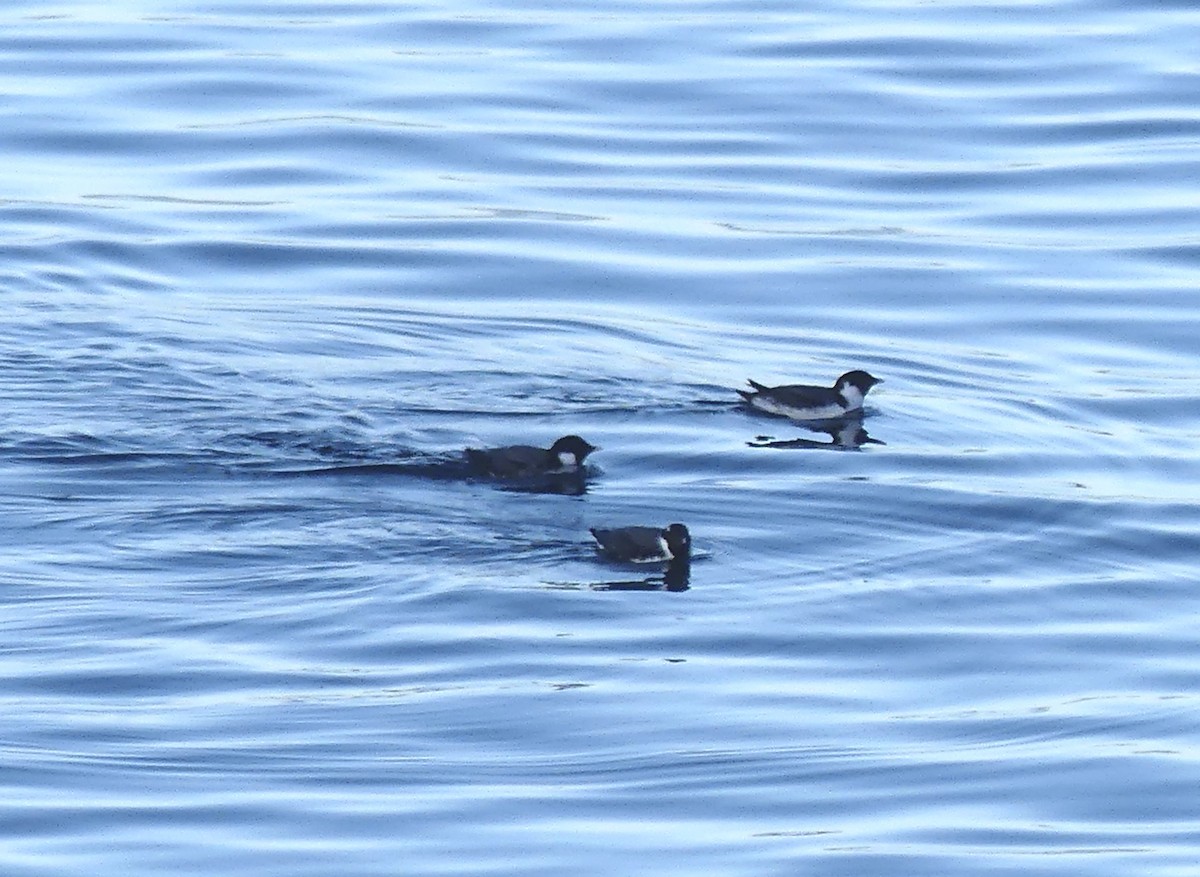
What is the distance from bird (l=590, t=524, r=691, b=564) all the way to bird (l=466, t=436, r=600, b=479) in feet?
3.96

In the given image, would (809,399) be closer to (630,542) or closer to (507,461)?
(507,461)

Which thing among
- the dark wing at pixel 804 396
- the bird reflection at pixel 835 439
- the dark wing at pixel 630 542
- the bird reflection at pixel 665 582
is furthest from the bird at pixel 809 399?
the bird reflection at pixel 665 582

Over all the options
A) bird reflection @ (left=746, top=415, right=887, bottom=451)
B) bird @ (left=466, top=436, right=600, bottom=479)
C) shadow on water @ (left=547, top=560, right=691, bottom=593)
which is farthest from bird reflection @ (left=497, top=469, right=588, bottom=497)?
bird reflection @ (left=746, top=415, right=887, bottom=451)

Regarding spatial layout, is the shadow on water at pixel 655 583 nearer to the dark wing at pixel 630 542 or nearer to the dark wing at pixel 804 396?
the dark wing at pixel 630 542

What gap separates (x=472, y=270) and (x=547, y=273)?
552 millimetres

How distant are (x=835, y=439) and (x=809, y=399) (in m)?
0.45

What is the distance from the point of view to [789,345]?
18.9 metres

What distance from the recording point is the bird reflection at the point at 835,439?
53.1 feet

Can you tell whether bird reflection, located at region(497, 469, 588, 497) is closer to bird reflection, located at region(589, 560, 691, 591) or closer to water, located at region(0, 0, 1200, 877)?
water, located at region(0, 0, 1200, 877)

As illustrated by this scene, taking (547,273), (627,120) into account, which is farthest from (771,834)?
(627,120)

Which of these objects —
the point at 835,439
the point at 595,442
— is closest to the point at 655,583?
the point at 595,442

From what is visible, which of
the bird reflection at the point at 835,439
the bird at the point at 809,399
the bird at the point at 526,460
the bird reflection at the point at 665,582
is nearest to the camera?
the bird reflection at the point at 665,582

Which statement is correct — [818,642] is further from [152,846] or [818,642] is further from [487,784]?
[152,846]

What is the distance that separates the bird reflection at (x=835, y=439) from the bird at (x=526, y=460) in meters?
1.43
